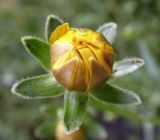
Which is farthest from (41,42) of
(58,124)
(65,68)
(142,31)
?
(142,31)

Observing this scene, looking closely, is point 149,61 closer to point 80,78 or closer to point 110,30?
point 110,30

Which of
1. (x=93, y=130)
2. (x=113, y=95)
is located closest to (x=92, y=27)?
(x=93, y=130)

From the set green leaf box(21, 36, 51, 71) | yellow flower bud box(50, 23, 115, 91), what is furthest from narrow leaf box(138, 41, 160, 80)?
yellow flower bud box(50, 23, 115, 91)

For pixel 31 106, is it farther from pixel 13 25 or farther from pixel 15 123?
pixel 13 25

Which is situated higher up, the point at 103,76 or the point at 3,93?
the point at 103,76

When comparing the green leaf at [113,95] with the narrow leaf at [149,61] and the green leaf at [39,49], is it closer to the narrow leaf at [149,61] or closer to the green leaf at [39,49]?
the green leaf at [39,49]

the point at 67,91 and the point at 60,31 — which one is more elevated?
the point at 60,31
